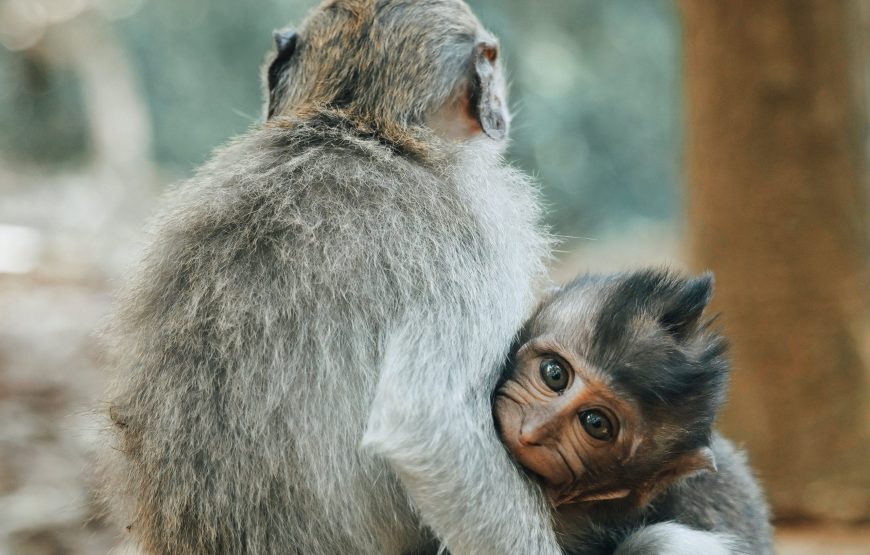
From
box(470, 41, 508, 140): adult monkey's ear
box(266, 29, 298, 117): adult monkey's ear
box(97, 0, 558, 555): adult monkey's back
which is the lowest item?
box(97, 0, 558, 555): adult monkey's back

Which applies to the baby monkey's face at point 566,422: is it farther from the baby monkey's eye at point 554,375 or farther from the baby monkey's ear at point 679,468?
the baby monkey's ear at point 679,468

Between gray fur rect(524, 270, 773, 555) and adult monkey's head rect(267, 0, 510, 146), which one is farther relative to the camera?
adult monkey's head rect(267, 0, 510, 146)

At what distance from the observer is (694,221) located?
6473 millimetres

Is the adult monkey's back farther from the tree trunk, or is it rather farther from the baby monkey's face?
the tree trunk

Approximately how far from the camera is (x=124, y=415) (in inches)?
130

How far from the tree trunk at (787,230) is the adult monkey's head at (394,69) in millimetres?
2600

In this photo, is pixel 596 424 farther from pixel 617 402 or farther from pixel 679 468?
pixel 679 468

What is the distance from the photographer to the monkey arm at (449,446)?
114 inches

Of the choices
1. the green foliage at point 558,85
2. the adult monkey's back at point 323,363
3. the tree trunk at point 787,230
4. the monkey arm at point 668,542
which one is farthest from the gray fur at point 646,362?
the green foliage at point 558,85

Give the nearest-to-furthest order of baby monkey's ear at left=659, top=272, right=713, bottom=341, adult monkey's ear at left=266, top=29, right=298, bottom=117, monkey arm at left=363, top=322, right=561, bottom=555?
monkey arm at left=363, top=322, right=561, bottom=555, baby monkey's ear at left=659, top=272, right=713, bottom=341, adult monkey's ear at left=266, top=29, right=298, bottom=117

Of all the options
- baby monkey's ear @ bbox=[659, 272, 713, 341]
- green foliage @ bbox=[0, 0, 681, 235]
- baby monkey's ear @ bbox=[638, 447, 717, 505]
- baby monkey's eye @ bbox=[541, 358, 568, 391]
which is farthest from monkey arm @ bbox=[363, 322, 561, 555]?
green foliage @ bbox=[0, 0, 681, 235]

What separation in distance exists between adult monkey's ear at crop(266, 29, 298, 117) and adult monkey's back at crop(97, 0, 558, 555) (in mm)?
666

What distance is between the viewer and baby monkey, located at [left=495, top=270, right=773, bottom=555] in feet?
10.5

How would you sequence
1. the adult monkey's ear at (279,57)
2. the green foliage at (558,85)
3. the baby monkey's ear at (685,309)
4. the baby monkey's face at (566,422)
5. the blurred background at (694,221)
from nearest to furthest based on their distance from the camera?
the baby monkey's face at (566,422), the baby monkey's ear at (685,309), the adult monkey's ear at (279,57), the blurred background at (694,221), the green foliage at (558,85)
